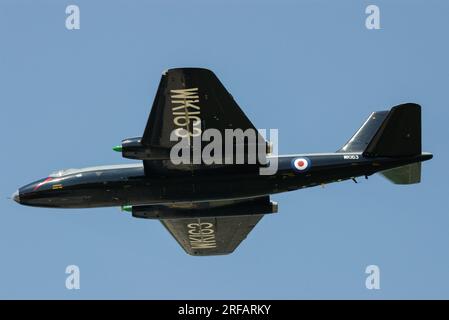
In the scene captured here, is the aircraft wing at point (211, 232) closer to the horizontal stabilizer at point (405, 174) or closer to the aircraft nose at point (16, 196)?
the horizontal stabilizer at point (405, 174)

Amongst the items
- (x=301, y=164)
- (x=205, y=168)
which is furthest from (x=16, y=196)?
(x=301, y=164)

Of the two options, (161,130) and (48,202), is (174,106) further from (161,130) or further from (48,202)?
(48,202)

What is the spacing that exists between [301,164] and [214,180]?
377 cm

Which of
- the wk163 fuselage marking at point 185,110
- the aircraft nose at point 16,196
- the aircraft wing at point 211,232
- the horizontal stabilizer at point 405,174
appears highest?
the wk163 fuselage marking at point 185,110

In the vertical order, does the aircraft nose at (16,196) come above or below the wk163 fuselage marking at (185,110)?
below

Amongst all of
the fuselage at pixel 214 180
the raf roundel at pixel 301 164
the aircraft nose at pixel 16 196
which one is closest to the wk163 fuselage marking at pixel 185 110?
the fuselage at pixel 214 180

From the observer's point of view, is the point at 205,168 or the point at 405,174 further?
the point at 405,174

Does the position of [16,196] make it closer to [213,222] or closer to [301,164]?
[213,222]

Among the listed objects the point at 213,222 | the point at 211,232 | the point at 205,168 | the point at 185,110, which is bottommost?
the point at 211,232

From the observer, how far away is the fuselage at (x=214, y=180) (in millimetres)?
36000

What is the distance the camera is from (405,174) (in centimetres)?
3719

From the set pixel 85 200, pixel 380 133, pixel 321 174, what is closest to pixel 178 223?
pixel 85 200

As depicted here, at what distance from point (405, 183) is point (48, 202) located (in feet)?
51.6

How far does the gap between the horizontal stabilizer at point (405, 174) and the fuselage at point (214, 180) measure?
50.9 inches
